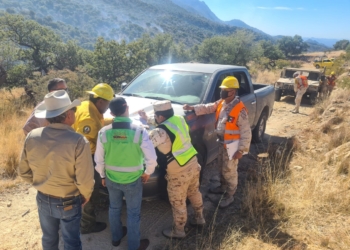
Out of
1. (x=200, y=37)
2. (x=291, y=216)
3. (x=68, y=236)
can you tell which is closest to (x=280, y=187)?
(x=291, y=216)

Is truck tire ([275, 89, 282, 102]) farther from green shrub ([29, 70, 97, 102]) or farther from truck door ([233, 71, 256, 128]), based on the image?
green shrub ([29, 70, 97, 102])

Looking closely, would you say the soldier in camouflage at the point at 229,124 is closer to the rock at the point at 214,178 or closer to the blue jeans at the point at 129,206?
the rock at the point at 214,178

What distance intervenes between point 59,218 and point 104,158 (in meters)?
0.65

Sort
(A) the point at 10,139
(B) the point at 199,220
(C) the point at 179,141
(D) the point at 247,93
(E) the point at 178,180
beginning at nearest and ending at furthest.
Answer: (C) the point at 179,141 < (E) the point at 178,180 < (B) the point at 199,220 < (A) the point at 10,139 < (D) the point at 247,93

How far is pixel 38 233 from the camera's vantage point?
3344mm

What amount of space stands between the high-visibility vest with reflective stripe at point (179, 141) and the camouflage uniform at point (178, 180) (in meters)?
0.05

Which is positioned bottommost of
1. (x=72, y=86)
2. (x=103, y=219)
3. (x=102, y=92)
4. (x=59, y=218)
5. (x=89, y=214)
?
(x=103, y=219)

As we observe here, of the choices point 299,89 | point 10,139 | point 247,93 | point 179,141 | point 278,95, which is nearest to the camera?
point 179,141

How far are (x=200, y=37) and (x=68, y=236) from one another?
177 metres

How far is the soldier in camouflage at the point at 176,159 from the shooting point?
2.79 metres

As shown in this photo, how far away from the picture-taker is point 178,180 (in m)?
3.03

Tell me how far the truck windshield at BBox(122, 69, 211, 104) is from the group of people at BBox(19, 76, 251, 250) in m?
0.71

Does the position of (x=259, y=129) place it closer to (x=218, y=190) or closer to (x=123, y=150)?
(x=218, y=190)

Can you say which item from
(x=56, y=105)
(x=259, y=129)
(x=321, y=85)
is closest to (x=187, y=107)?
(x=56, y=105)
